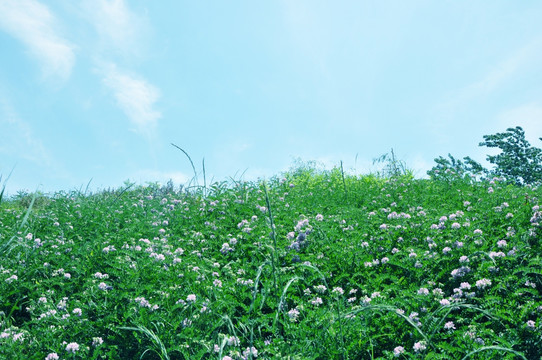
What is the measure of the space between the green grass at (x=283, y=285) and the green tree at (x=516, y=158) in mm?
9684

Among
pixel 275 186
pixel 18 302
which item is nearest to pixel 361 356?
pixel 18 302

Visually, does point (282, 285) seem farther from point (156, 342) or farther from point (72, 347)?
point (72, 347)

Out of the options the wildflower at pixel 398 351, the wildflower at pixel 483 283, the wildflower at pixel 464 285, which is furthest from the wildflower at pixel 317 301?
the wildflower at pixel 483 283

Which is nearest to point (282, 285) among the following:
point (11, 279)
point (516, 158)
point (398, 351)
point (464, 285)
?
point (398, 351)

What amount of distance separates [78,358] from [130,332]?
1.38 feet

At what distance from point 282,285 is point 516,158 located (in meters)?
15.4

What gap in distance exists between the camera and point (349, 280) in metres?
4.38

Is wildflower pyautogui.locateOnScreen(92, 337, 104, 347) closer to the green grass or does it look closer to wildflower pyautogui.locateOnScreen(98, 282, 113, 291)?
the green grass

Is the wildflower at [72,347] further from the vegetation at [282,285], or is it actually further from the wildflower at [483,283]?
the wildflower at [483,283]

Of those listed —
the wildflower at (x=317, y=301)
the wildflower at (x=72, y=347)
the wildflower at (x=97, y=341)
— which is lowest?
the wildflower at (x=72, y=347)

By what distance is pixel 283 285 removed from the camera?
407 centimetres

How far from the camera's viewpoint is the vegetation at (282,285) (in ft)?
10.9

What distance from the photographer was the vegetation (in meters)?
3.31

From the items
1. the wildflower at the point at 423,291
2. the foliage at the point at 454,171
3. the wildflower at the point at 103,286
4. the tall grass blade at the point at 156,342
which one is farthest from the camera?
the foliage at the point at 454,171
